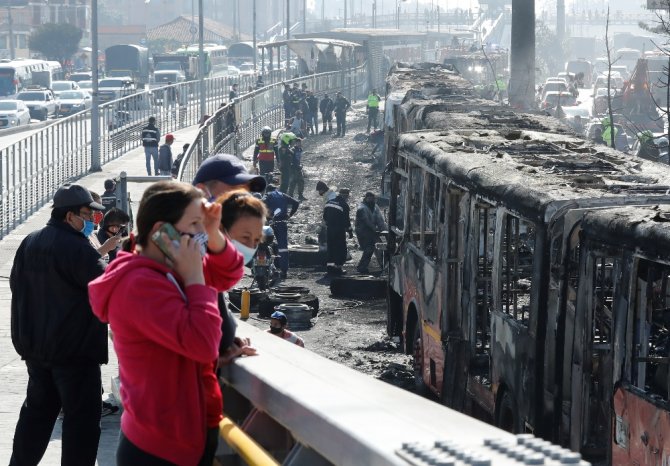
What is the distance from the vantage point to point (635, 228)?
8008 millimetres

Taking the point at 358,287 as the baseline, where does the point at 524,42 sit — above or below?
above

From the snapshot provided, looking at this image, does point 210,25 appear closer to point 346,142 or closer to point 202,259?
point 346,142

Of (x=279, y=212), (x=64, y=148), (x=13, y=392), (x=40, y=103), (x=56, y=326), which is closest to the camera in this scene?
(x=56, y=326)

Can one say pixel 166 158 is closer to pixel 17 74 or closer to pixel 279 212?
pixel 279 212

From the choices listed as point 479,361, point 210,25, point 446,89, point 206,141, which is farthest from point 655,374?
point 210,25

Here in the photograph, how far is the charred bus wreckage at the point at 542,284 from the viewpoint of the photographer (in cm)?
793

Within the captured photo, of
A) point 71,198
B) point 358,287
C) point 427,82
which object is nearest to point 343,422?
point 71,198

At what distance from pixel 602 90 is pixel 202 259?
202 feet

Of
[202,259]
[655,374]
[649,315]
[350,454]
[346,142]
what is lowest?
[346,142]

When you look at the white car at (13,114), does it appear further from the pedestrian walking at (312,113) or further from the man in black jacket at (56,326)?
the man in black jacket at (56,326)

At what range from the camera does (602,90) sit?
6419 centimetres

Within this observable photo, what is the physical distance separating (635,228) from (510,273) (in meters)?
2.46

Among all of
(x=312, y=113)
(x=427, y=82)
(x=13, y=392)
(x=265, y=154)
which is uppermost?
(x=427, y=82)

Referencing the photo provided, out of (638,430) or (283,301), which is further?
(283,301)
